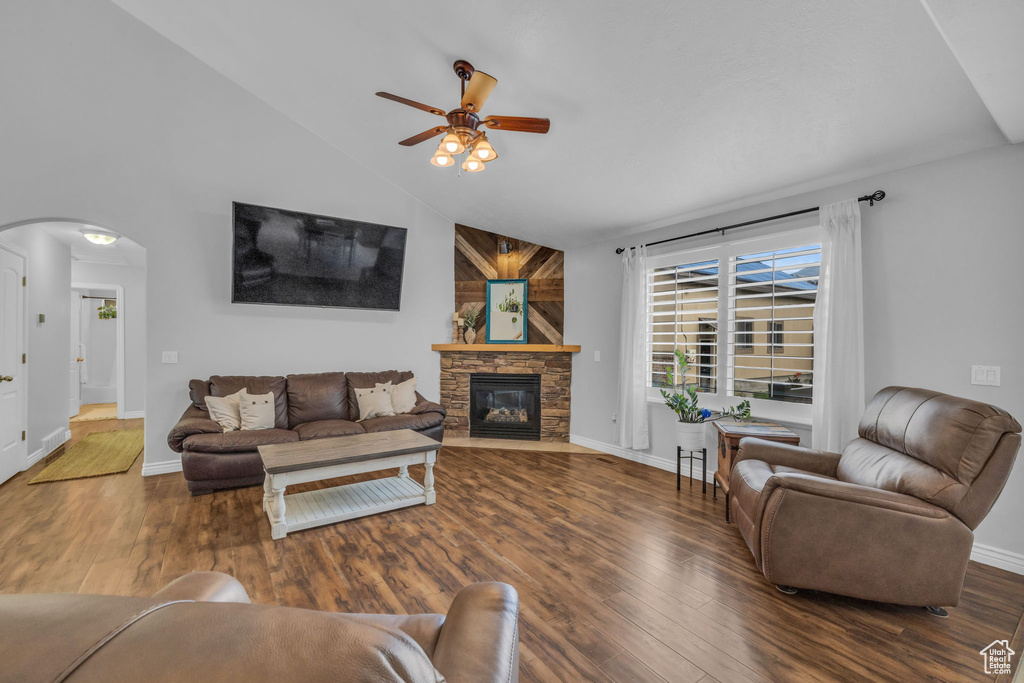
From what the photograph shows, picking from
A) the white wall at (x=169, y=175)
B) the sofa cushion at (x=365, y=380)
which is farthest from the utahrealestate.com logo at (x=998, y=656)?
the white wall at (x=169, y=175)

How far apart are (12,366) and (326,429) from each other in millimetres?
2788

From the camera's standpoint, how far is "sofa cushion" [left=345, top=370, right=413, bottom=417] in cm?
478

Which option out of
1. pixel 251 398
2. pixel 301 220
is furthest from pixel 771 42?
pixel 251 398

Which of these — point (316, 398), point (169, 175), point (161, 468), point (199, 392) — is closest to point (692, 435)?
point (316, 398)

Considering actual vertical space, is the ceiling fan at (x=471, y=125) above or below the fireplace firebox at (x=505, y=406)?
above

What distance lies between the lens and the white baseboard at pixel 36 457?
4218 millimetres

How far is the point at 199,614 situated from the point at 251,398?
421 centimetres

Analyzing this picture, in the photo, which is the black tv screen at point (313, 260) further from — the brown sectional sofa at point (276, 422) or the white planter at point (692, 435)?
the white planter at point (692, 435)

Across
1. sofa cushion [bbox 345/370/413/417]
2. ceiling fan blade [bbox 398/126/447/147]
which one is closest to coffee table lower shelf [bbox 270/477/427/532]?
sofa cushion [bbox 345/370/413/417]

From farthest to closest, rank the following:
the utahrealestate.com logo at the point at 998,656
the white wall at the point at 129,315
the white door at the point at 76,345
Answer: the white door at the point at 76,345 < the white wall at the point at 129,315 < the utahrealestate.com logo at the point at 998,656

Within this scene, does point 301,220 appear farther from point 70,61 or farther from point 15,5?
point 15,5

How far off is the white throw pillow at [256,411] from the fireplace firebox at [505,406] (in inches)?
93.1

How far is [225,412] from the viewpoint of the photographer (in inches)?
154

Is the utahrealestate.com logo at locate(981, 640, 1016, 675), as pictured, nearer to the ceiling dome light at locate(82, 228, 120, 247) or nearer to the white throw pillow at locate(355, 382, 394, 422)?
the white throw pillow at locate(355, 382, 394, 422)
